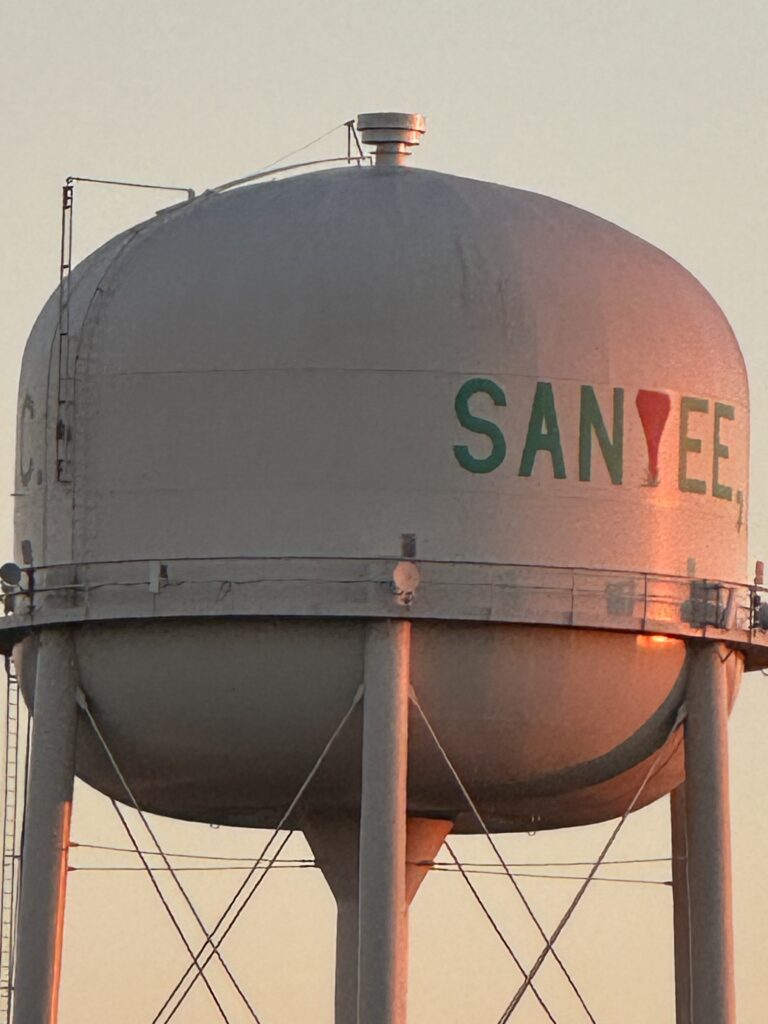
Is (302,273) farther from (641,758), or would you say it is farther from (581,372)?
(641,758)

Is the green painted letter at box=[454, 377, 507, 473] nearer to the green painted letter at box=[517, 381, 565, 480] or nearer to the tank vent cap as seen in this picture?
the green painted letter at box=[517, 381, 565, 480]

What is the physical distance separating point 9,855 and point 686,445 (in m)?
8.11

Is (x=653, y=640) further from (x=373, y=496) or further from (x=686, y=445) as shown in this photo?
(x=373, y=496)

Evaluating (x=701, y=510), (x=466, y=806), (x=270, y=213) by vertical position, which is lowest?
(x=466, y=806)

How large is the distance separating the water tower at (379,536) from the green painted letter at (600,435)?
0.03 metres

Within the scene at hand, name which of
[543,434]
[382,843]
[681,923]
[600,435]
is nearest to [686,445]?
[600,435]

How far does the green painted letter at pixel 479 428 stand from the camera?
1591 inches

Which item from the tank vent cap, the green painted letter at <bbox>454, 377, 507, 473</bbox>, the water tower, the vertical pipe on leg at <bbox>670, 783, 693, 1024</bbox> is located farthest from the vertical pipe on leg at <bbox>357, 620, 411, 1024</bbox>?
the tank vent cap

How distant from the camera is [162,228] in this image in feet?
138

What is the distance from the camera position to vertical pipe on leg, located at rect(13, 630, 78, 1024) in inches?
1614

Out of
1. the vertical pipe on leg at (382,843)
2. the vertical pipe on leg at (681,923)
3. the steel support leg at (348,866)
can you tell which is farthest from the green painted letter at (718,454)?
the steel support leg at (348,866)

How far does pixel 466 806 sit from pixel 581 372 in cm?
460

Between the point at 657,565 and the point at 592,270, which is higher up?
the point at 592,270

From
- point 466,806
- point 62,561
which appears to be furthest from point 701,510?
point 62,561
